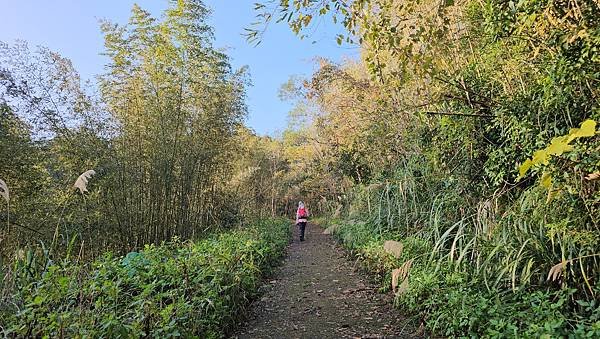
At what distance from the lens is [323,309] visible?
4.11m

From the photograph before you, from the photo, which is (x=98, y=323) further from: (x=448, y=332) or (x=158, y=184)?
(x=158, y=184)

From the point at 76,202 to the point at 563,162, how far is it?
5937mm

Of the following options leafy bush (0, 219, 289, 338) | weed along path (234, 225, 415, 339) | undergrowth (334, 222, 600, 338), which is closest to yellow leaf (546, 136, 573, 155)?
undergrowth (334, 222, 600, 338)

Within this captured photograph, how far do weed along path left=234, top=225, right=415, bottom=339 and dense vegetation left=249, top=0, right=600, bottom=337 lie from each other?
0.34 meters

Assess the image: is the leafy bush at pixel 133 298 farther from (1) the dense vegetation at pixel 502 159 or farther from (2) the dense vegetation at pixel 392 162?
(1) the dense vegetation at pixel 502 159

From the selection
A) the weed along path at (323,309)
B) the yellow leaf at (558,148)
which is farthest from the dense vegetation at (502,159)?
the weed along path at (323,309)

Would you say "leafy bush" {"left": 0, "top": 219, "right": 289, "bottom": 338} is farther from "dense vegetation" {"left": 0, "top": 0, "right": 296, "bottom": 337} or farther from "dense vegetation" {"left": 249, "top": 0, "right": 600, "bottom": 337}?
"dense vegetation" {"left": 249, "top": 0, "right": 600, "bottom": 337}

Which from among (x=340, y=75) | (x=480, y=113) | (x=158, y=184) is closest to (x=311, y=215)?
(x=340, y=75)

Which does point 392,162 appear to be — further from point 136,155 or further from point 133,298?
point 133,298

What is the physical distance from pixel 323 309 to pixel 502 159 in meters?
2.25

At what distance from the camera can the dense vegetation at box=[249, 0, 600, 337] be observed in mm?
2479

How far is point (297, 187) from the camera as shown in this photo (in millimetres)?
20094

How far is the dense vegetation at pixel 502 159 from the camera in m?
2.48

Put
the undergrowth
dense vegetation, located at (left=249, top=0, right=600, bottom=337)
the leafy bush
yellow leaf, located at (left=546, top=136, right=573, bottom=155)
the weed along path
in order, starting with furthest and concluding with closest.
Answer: the weed along path
dense vegetation, located at (left=249, top=0, right=600, bottom=337)
the undergrowth
the leafy bush
yellow leaf, located at (left=546, top=136, right=573, bottom=155)
